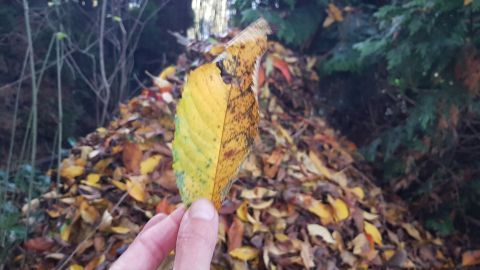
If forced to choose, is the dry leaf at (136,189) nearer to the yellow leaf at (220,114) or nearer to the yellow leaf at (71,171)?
the yellow leaf at (71,171)

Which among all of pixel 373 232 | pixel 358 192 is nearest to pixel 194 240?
pixel 373 232

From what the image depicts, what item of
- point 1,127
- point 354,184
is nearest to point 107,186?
point 1,127

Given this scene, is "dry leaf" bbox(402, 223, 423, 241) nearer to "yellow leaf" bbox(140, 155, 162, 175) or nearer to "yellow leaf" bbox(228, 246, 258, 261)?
"yellow leaf" bbox(228, 246, 258, 261)

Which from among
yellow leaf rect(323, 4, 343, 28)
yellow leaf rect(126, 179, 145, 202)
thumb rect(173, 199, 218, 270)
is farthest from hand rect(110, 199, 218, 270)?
yellow leaf rect(323, 4, 343, 28)

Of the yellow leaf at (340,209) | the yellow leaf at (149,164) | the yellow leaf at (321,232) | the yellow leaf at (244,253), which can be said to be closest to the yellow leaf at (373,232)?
the yellow leaf at (340,209)

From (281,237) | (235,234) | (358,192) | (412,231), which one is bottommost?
(412,231)

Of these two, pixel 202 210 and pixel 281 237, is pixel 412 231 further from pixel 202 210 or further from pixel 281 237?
pixel 202 210
